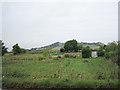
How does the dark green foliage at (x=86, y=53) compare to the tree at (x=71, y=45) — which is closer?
the tree at (x=71, y=45)

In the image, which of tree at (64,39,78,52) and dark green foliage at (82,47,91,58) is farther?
dark green foliage at (82,47,91,58)

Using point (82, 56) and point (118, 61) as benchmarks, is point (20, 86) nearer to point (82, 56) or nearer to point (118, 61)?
point (118, 61)

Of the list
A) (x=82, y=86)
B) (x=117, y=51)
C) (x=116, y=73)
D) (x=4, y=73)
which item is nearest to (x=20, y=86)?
(x=4, y=73)

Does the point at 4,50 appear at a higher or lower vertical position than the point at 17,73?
higher

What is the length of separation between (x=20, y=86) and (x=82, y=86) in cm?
164

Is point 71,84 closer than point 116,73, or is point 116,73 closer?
point 71,84

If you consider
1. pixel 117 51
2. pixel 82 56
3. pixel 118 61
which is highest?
pixel 117 51

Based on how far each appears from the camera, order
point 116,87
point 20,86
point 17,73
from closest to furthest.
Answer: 1. point 116,87
2. point 20,86
3. point 17,73

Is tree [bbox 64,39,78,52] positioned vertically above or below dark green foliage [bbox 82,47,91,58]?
above

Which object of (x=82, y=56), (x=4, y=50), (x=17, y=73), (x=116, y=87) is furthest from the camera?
(x=82, y=56)

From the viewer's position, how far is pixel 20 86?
233 cm

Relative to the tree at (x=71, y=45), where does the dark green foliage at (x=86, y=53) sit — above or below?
below

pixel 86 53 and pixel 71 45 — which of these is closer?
pixel 71 45

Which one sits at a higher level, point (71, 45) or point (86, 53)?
point (71, 45)
